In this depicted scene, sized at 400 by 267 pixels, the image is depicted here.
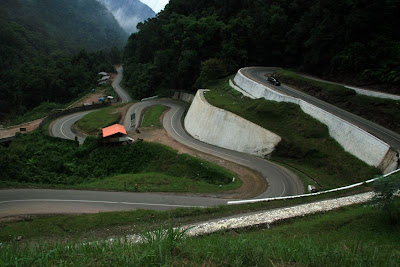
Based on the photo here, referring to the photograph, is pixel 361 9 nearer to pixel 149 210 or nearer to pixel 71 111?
pixel 149 210

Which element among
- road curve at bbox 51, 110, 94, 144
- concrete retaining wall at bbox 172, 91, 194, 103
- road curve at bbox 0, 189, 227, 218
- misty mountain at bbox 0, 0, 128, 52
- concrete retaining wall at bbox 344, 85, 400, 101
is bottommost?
road curve at bbox 0, 189, 227, 218

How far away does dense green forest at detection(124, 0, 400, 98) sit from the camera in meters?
27.5

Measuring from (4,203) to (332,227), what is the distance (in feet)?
58.3

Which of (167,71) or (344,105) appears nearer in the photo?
(344,105)

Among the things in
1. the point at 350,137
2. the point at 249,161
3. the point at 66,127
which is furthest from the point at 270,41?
the point at 66,127

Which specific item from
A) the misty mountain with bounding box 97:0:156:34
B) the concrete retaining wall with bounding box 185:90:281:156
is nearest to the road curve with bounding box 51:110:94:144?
the concrete retaining wall with bounding box 185:90:281:156

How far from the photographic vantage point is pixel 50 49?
99.3m

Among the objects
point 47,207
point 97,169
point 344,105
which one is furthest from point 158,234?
point 344,105

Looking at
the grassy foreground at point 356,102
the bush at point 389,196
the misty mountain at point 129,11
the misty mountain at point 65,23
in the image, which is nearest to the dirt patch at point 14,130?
the grassy foreground at point 356,102

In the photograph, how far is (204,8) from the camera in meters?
56.1

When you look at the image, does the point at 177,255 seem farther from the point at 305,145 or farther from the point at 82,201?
the point at 305,145

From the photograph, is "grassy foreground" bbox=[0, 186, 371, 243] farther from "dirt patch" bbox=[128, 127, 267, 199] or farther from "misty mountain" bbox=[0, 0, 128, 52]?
"misty mountain" bbox=[0, 0, 128, 52]

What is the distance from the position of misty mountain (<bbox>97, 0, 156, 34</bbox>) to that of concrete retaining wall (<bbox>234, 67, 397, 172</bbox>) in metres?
91.7

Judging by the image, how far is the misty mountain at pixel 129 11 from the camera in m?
120
